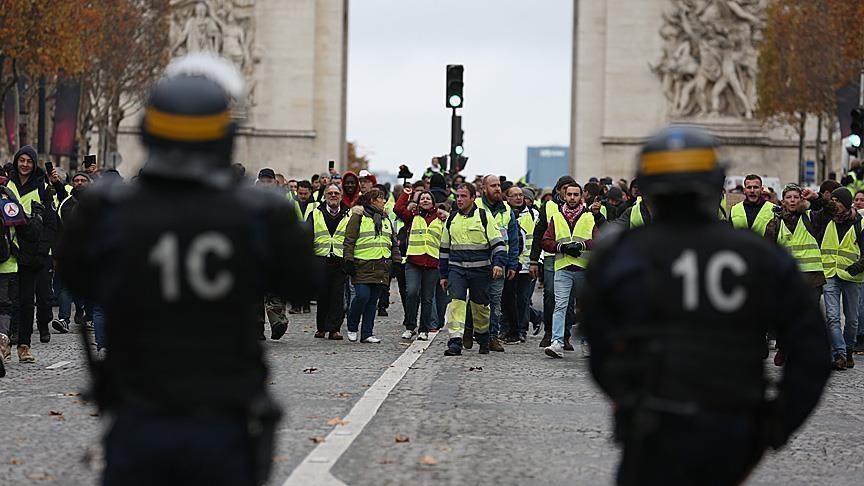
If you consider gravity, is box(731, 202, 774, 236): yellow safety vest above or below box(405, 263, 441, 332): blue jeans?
above

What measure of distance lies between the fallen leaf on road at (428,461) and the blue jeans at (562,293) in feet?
25.0

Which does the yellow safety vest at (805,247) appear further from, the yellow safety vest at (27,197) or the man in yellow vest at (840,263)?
the yellow safety vest at (27,197)

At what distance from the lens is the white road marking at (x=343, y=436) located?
9320 millimetres

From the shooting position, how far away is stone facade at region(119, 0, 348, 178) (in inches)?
1863

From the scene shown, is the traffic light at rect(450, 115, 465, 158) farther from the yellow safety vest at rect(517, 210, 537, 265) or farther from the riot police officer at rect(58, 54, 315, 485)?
the riot police officer at rect(58, 54, 315, 485)

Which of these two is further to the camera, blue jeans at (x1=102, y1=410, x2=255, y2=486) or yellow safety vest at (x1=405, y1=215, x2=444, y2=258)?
yellow safety vest at (x1=405, y1=215, x2=444, y2=258)

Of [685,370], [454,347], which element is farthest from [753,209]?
[685,370]

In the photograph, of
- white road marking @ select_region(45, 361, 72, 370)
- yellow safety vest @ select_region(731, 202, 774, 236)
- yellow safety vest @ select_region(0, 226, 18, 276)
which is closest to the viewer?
yellow safety vest @ select_region(0, 226, 18, 276)

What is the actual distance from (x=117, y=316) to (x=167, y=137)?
1.57 feet

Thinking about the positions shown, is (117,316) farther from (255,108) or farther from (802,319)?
(255,108)

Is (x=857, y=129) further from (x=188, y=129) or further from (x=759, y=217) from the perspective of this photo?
(x=188, y=129)

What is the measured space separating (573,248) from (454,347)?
1.43 meters

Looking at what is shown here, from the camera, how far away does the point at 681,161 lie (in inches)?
201

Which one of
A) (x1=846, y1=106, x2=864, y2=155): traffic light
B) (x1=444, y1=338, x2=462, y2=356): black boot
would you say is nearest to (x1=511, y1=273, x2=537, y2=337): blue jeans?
(x1=444, y1=338, x2=462, y2=356): black boot
